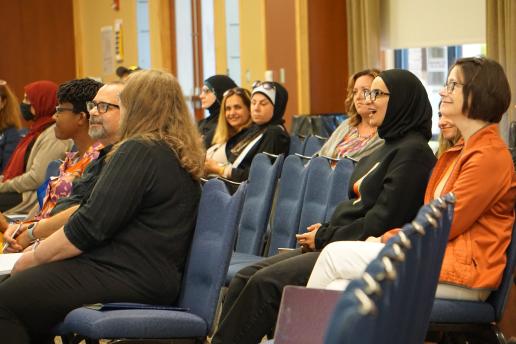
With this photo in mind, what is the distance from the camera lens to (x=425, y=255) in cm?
136

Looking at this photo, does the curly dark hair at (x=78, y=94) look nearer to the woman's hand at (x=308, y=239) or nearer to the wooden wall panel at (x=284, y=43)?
the woman's hand at (x=308, y=239)

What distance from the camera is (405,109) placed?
3.69m

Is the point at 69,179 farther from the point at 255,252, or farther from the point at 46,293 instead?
the point at 46,293

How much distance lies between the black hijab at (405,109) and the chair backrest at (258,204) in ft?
3.01

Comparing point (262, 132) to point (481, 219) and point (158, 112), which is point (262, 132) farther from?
point (481, 219)

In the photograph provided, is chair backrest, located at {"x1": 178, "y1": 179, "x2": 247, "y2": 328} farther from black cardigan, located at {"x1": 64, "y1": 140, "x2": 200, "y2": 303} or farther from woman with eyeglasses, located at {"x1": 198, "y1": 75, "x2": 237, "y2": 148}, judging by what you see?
woman with eyeglasses, located at {"x1": 198, "y1": 75, "x2": 237, "y2": 148}

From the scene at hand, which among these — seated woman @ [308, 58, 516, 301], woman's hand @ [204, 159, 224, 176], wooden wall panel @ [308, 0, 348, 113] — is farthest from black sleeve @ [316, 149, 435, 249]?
wooden wall panel @ [308, 0, 348, 113]

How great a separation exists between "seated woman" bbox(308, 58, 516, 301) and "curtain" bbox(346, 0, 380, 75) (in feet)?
18.0

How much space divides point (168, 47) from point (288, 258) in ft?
28.7

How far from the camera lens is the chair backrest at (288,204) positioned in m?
4.38

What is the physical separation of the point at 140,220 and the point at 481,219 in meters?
1.13

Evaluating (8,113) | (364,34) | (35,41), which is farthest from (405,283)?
(35,41)

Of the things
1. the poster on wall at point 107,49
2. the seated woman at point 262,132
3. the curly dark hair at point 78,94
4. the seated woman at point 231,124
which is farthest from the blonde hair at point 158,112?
the poster on wall at point 107,49

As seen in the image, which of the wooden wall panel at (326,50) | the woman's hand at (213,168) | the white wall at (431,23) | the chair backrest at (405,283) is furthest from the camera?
the wooden wall panel at (326,50)
